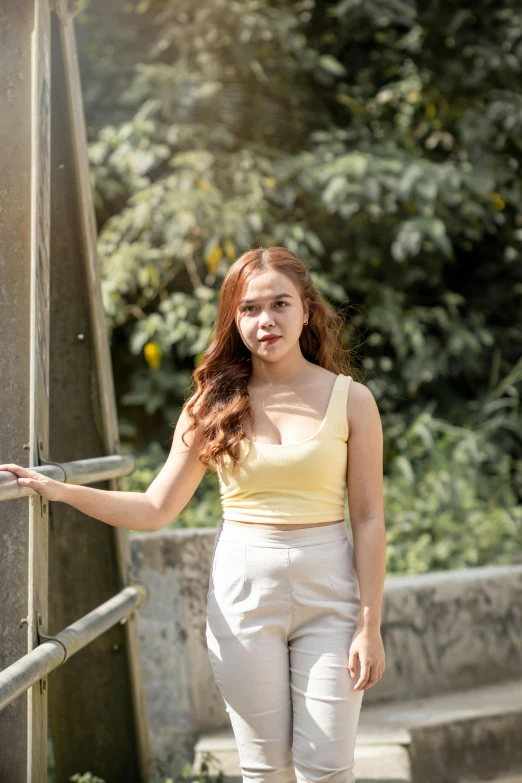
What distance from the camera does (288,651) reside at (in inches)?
82.9

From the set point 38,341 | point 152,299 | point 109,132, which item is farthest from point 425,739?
point 109,132

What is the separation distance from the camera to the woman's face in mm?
2154

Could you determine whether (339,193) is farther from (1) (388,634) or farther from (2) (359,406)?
(2) (359,406)

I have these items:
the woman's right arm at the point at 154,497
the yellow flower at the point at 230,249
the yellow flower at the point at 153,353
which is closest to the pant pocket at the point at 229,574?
the woman's right arm at the point at 154,497

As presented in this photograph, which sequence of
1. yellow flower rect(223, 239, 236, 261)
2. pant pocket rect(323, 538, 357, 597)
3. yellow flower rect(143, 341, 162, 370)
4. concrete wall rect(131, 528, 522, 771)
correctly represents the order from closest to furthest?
pant pocket rect(323, 538, 357, 597) → concrete wall rect(131, 528, 522, 771) → yellow flower rect(223, 239, 236, 261) → yellow flower rect(143, 341, 162, 370)

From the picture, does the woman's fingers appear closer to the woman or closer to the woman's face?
the woman

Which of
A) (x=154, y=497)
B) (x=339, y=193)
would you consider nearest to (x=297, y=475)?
(x=154, y=497)

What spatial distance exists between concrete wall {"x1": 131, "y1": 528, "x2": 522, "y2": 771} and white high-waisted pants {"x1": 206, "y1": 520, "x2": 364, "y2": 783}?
172 cm

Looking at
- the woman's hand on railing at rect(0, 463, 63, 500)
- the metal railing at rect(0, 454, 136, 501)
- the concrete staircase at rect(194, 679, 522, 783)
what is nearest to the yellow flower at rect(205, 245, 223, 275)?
the concrete staircase at rect(194, 679, 522, 783)

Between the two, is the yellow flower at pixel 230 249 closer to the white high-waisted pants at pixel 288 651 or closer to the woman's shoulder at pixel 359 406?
the woman's shoulder at pixel 359 406

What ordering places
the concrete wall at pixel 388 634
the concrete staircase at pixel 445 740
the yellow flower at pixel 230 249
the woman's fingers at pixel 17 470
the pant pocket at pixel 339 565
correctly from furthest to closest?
the yellow flower at pixel 230 249 < the concrete wall at pixel 388 634 < the concrete staircase at pixel 445 740 < the pant pocket at pixel 339 565 < the woman's fingers at pixel 17 470

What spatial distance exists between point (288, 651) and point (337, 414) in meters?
0.53

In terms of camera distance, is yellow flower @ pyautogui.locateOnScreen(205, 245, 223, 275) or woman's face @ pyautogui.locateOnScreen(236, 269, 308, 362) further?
yellow flower @ pyautogui.locateOnScreen(205, 245, 223, 275)

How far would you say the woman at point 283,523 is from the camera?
6.71 ft
